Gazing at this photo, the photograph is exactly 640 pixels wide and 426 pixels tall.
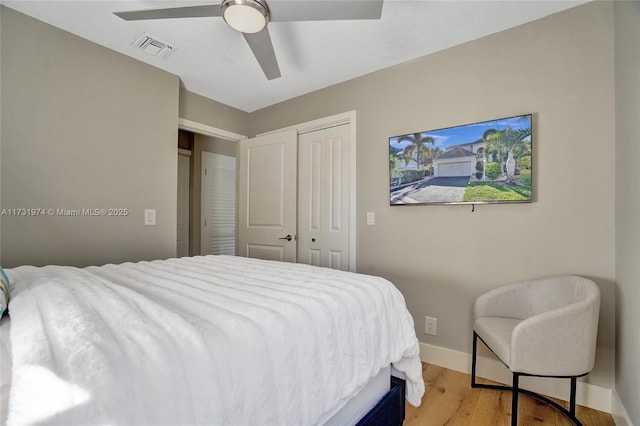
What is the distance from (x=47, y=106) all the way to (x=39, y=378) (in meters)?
2.26

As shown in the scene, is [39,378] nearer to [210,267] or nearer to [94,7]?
[210,267]

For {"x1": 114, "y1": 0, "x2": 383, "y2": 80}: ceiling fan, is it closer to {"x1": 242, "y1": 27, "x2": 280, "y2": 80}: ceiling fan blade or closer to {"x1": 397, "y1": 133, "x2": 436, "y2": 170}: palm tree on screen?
{"x1": 242, "y1": 27, "x2": 280, "y2": 80}: ceiling fan blade

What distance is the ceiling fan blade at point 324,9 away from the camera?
142cm

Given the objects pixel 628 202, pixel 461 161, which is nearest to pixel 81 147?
pixel 461 161

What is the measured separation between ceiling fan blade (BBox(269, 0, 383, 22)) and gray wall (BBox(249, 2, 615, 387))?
3.54 ft

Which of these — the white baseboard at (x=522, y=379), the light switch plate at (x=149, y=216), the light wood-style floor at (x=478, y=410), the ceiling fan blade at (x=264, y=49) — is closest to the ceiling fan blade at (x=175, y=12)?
the ceiling fan blade at (x=264, y=49)

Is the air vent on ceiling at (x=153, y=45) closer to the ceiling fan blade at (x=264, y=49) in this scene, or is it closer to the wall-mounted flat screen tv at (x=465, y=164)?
the ceiling fan blade at (x=264, y=49)

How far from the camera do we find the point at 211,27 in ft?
6.65

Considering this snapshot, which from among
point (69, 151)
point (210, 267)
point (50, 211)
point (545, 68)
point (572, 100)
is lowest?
point (210, 267)

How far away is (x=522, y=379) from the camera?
192 centimetres

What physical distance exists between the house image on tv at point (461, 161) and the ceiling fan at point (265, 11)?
1.13 meters

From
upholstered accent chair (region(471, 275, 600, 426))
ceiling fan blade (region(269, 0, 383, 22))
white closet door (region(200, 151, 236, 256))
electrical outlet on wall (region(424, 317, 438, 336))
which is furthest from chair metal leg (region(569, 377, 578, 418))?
white closet door (region(200, 151, 236, 256))

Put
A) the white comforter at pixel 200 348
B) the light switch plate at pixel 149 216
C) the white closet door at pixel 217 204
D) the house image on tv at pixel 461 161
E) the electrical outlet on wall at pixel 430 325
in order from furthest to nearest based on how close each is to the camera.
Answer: the white closet door at pixel 217 204
the light switch plate at pixel 149 216
the electrical outlet on wall at pixel 430 325
the house image on tv at pixel 461 161
the white comforter at pixel 200 348

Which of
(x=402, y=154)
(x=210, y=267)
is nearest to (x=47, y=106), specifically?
(x=210, y=267)
